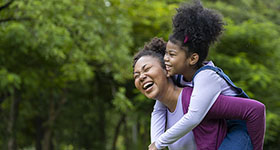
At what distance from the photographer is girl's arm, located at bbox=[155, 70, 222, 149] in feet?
8.30

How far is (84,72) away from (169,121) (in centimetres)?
594

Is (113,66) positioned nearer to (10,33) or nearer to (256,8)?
(10,33)

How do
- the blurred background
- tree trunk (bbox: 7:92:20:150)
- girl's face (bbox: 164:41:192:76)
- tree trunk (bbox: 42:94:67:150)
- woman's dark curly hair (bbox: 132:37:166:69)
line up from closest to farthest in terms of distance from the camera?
girl's face (bbox: 164:41:192:76), woman's dark curly hair (bbox: 132:37:166:69), the blurred background, tree trunk (bbox: 7:92:20:150), tree trunk (bbox: 42:94:67:150)

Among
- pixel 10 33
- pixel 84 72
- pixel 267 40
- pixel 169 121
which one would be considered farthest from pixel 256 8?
pixel 169 121

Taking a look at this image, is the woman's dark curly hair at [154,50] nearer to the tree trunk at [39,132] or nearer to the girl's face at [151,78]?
the girl's face at [151,78]

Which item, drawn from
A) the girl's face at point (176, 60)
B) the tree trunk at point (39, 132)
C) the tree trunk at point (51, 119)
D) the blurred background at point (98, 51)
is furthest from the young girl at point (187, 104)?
the tree trunk at point (39, 132)

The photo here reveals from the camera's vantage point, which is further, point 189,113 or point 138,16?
point 138,16

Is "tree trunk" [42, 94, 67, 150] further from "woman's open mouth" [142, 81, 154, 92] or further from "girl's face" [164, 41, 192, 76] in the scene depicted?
"girl's face" [164, 41, 192, 76]

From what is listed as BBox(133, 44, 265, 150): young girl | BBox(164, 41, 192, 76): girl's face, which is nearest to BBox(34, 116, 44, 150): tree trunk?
BBox(133, 44, 265, 150): young girl

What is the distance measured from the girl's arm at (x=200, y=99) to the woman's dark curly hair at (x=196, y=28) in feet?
0.62

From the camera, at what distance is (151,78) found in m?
2.83

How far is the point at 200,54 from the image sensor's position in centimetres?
269

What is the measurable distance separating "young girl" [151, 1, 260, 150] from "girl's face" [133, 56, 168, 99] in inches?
4.0

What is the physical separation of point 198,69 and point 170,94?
29cm
